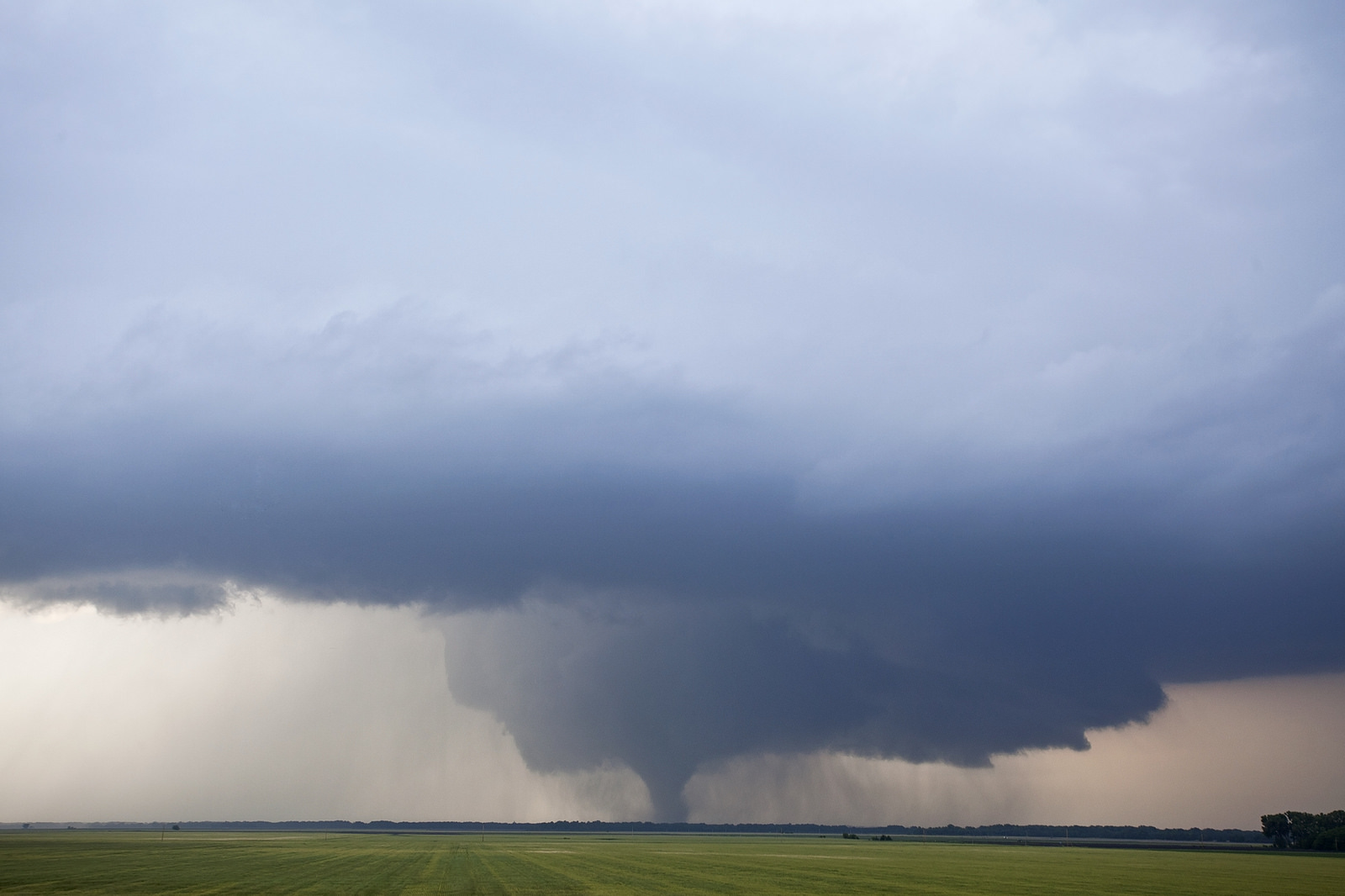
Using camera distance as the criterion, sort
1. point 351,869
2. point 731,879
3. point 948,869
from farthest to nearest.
→ point 948,869
point 351,869
point 731,879

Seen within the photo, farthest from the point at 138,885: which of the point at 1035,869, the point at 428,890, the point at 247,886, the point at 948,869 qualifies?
the point at 1035,869

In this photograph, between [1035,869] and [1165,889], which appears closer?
[1165,889]

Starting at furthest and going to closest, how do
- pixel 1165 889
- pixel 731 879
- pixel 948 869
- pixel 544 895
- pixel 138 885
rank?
pixel 948 869
pixel 731 879
pixel 1165 889
pixel 138 885
pixel 544 895

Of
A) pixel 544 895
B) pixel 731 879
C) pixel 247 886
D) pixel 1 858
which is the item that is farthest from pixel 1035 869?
pixel 1 858

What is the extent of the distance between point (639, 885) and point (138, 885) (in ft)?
113

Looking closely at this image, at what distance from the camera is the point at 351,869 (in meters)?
92.3

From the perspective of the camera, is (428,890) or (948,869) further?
(948,869)

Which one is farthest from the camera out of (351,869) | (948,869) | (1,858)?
(1,858)

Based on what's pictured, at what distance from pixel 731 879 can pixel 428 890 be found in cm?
2588

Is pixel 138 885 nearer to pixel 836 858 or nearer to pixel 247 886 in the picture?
pixel 247 886

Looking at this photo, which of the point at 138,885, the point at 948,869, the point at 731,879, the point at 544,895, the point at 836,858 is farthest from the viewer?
the point at 836,858

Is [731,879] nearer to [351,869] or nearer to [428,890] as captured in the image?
[428,890]

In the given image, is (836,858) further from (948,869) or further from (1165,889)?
(1165,889)

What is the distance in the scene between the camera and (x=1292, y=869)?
10631 cm
